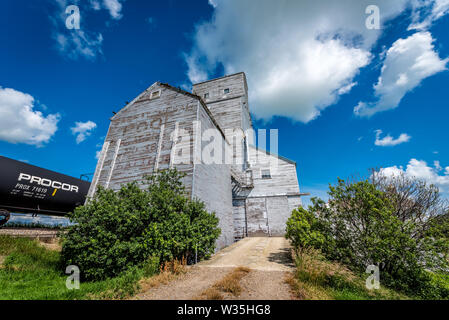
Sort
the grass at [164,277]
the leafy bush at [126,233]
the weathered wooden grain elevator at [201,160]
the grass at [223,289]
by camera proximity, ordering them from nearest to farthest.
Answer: the grass at [223,289] → the grass at [164,277] → the leafy bush at [126,233] → the weathered wooden grain elevator at [201,160]

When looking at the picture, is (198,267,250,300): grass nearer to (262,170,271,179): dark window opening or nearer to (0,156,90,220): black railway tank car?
(0,156,90,220): black railway tank car

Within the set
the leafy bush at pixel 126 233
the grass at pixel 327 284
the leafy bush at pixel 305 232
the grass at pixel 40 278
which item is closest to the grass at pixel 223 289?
the grass at pixel 327 284

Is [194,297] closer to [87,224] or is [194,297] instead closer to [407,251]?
[87,224]

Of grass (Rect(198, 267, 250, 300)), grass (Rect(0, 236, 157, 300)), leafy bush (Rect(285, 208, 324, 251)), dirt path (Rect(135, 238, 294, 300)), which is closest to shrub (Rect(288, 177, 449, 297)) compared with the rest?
leafy bush (Rect(285, 208, 324, 251))

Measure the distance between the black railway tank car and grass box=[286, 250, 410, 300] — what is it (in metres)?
13.9

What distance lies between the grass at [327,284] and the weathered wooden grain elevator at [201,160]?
5.79 metres

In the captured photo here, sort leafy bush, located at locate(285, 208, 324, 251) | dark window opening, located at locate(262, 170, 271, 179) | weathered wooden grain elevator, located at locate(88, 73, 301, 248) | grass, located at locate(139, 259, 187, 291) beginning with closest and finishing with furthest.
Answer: grass, located at locate(139, 259, 187, 291)
leafy bush, located at locate(285, 208, 324, 251)
weathered wooden grain elevator, located at locate(88, 73, 301, 248)
dark window opening, located at locate(262, 170, 271, 179)

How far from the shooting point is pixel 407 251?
4.98 m

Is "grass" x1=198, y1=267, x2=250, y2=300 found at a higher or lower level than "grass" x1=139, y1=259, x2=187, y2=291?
higher

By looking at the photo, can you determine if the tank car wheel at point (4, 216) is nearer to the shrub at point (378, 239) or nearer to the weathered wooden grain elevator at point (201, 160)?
the weathered wooden grain elevator at point (201, 160)

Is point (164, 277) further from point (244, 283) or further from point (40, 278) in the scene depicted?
point (40, 278)

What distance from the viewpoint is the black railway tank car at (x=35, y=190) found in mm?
9227

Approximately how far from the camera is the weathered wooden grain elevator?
10641mm
